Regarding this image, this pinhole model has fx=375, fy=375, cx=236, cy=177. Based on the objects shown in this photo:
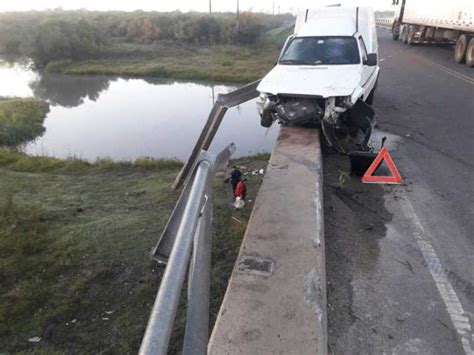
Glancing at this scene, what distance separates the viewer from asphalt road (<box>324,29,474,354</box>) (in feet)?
11.5

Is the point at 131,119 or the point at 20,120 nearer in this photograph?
the point at 20,120

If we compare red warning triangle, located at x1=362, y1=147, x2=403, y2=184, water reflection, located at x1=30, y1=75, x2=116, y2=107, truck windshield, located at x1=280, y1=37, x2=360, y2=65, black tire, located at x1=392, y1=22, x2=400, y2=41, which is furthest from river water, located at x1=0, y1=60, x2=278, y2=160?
black tire, located at x1=392, y1=22, x2=400, y2=41

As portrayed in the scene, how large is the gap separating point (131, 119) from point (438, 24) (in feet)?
49.7

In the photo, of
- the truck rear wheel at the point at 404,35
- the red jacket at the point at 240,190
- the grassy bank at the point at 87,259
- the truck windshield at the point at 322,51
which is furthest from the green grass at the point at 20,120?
the truck rear wheel at the point at 404,35

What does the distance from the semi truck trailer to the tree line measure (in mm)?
21664

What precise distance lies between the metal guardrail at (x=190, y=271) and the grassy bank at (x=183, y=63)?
2210cm

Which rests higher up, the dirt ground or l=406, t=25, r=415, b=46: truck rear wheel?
l=406, t=25, r=415, b=46: truck rear wheel

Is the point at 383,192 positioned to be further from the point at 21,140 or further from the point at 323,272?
the point at 21,140

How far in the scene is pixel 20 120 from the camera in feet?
53.5

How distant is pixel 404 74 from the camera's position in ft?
49.4

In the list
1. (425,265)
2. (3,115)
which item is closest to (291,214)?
(425,265)

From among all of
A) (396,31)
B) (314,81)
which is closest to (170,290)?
(314,81)

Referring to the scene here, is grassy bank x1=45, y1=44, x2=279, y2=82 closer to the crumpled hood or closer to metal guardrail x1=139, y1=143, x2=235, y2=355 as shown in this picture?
the crumpled hood

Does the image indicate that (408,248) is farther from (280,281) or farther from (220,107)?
(220,107)
